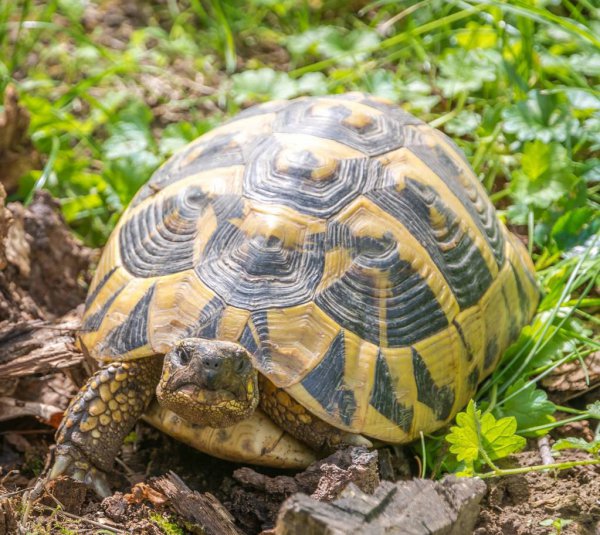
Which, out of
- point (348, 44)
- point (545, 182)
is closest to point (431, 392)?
point (545, 182)

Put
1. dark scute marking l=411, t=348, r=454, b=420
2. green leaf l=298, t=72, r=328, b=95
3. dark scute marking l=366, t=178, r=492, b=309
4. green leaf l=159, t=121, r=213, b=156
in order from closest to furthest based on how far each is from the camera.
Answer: dark scute marking l=411, t=348, r=454, b=420, dark scute marking l=366, t=178, r=492, b=309, green leaf l=159, t=121, r=213, b=156, green leaf l=298, t=72, r=328, b=95

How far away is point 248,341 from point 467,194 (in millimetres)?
1128

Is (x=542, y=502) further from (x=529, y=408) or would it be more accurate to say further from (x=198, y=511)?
(x=198, y=511)

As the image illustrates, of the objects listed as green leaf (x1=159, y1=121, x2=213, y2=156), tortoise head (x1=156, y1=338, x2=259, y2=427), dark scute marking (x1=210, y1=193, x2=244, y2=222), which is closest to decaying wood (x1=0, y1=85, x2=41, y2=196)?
green leaf (x1=159, y1=121, x2=213, y2=156)

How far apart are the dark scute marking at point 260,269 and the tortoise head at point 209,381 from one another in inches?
7.9

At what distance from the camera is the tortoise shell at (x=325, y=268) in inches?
101

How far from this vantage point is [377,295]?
2693 mm

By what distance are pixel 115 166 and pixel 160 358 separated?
4.54 ft

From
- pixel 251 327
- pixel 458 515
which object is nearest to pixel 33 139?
pixel 251 327

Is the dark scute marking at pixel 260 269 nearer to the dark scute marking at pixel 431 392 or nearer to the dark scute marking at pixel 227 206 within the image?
the dark scute marking at pixel 227 206

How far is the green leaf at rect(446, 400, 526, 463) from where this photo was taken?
95.6 inches

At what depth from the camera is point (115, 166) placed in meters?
3.83

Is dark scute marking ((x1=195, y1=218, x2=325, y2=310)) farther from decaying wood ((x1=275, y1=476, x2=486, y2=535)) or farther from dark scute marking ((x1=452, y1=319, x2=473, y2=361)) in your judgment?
decaying wood ((x1=275, y1=476, x2=486, y2=535))

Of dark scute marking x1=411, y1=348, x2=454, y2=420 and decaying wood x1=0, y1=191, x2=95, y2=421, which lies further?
decaying wood x1=0, y1=191, x2=95, y2=421
